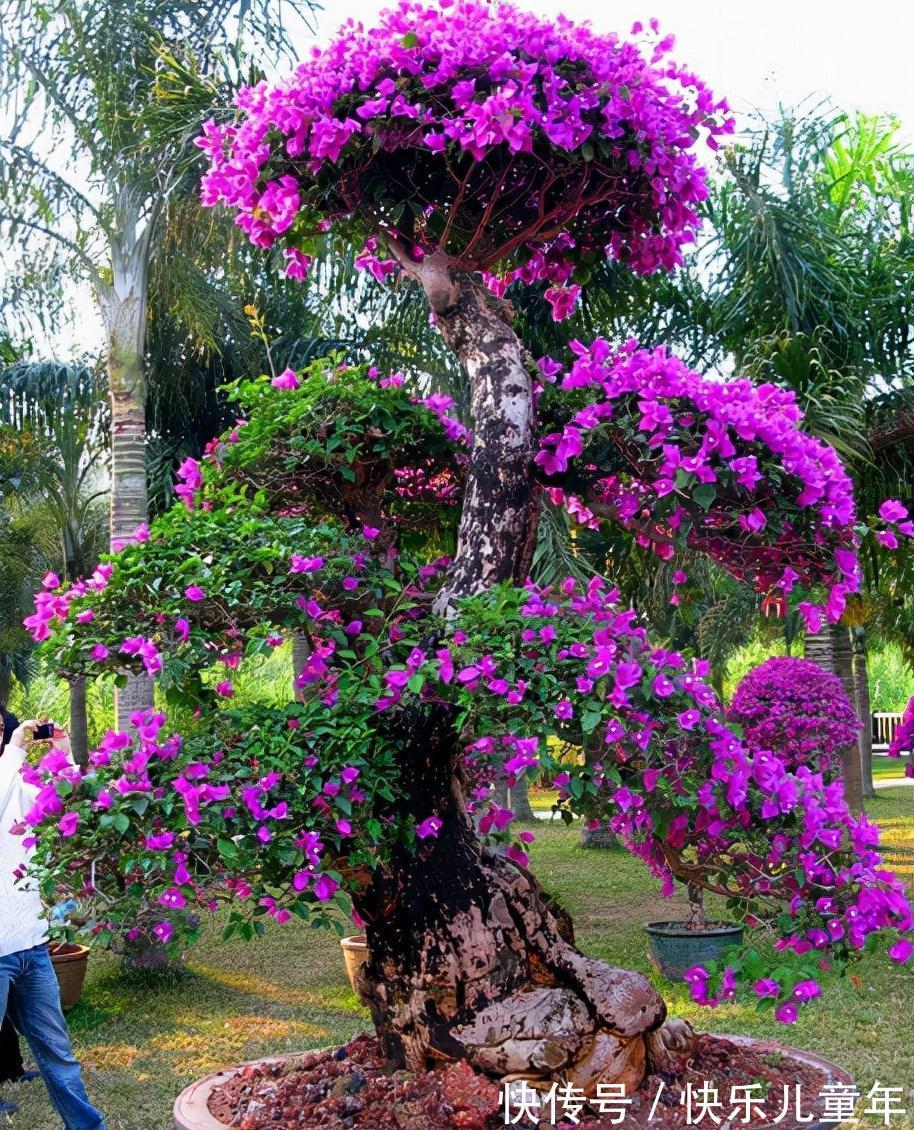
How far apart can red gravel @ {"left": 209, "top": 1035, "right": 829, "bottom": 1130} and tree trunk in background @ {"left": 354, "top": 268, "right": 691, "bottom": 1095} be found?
0.09 m

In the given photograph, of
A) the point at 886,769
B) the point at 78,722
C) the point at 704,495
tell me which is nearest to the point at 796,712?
the point at 704,495

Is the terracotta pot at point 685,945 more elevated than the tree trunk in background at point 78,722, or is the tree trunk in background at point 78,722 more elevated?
the tree trunk in background at point 78,722

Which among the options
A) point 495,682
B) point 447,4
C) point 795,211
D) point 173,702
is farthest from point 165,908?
point 795,211

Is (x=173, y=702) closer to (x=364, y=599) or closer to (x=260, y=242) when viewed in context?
(x=364, y=599)

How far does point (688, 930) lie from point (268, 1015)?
2506 mm

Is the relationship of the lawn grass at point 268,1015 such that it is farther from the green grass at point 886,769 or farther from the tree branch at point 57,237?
the green grass at point 886,769

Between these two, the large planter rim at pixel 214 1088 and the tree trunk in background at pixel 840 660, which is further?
the tree trunk in background at pixel 840 660

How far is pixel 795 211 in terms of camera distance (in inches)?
352

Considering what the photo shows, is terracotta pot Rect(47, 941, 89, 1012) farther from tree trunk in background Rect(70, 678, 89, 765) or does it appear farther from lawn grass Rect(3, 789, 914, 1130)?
tree trunk in background Rect(70, 678, 89, 765)

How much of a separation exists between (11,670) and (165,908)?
22.5 metres

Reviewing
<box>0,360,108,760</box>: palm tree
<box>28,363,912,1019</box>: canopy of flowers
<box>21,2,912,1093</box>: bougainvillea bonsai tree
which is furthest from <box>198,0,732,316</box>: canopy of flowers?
<box>0,360,108,760</box>: palm tree

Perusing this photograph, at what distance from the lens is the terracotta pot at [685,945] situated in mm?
7086

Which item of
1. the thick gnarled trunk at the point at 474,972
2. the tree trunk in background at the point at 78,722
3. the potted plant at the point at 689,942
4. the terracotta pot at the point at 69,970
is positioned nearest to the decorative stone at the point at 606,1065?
the thick gnarled trunk at the point at 474,972

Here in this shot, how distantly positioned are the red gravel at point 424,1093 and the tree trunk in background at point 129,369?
4.56 metres
